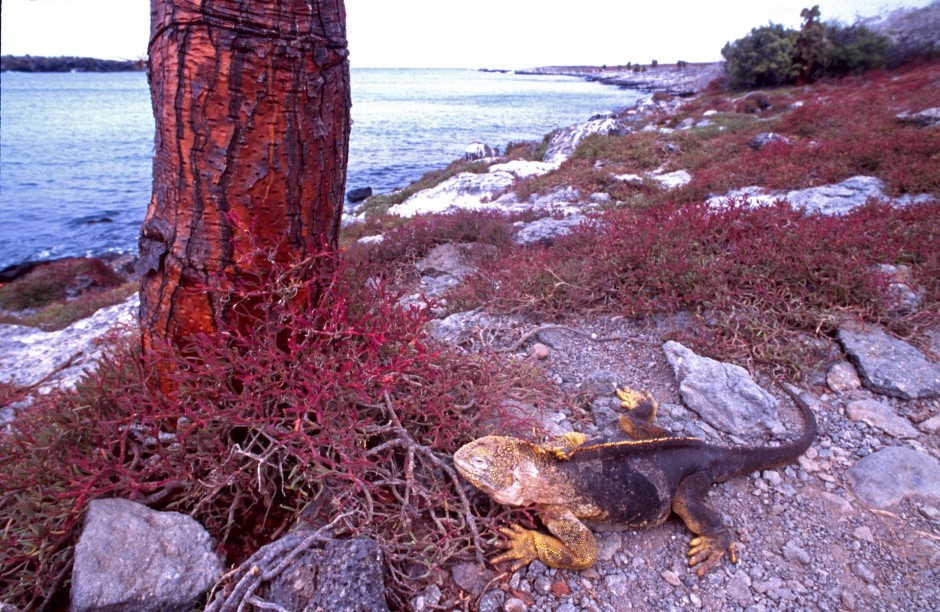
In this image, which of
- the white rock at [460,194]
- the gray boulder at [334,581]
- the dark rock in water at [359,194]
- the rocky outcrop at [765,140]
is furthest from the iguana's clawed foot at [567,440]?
the dark rock in water at [359,194]

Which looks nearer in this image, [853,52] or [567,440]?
[567,440]

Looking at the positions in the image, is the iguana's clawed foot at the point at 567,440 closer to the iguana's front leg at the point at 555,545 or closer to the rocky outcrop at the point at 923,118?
the iguana's front leg at the point at 555,545

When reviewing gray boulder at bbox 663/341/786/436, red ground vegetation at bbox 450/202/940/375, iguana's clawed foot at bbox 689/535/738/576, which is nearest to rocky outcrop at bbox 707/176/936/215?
red ground vegetation at bbox 450/202/940/375

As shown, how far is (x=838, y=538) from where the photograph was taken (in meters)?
3.05

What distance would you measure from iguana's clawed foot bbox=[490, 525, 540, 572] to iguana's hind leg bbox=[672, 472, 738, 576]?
0.98 meters

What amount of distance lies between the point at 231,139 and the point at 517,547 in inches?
110

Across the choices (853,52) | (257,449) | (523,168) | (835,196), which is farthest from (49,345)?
(853,52)

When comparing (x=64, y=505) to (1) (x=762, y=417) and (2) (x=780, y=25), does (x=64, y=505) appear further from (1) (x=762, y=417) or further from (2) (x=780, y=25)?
(2) (x=780, y=25)

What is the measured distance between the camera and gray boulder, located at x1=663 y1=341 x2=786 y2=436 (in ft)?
12.8

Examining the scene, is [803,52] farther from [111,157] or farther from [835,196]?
[111,157]

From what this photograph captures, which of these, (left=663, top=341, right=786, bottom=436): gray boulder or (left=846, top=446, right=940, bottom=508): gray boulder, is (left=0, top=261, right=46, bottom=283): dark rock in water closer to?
(left=663, top=341, right=786, bottom=436): gray boulder

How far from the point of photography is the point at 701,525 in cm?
303

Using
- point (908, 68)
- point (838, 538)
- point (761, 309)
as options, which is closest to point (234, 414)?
point (838, 538)

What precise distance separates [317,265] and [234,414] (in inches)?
39.7
